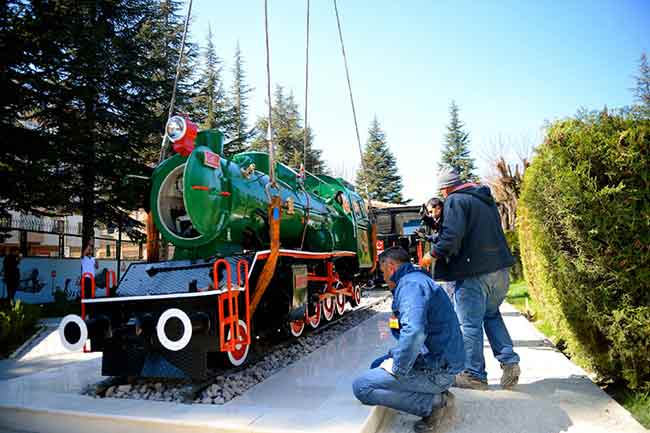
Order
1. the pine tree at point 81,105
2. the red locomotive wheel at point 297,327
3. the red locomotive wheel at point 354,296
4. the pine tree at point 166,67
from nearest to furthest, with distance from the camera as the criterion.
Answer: the red locomotive wheel at point 297,327
the red locomotive wheel at point 354,296
the pine tree at point 81,105
the pine tree at point 166,67

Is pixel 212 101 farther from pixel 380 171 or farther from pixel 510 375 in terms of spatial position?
pixel 510 375

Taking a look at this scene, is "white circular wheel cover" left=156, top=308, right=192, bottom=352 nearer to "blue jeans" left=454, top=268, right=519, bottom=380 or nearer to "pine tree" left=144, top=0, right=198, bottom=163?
"blue jeans" left=454, top=268, right=519, bottom=380

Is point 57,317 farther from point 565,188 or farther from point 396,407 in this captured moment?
point 565,188

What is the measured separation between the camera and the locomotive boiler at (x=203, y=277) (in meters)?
3.92

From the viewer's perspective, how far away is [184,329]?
3.63 meters

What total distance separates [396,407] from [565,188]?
236 centimetres

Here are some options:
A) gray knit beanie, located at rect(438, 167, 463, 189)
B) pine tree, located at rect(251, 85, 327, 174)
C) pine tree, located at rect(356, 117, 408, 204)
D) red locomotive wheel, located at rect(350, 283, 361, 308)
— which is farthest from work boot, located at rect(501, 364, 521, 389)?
pine tree, located at rect(356, 117, 408, 204)

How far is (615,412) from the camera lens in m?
3.38

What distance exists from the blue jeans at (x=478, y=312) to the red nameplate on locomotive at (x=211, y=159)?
2632 mm

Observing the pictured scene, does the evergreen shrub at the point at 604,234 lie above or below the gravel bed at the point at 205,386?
above

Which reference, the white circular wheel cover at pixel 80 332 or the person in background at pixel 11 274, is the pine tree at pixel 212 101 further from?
the white circular wheel cover at pixel 80 332

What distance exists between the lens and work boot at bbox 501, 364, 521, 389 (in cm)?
394

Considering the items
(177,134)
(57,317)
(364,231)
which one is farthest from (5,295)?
(177,134)

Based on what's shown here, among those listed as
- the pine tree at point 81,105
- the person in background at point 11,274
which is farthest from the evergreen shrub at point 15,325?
the pine tree at point 81,105
